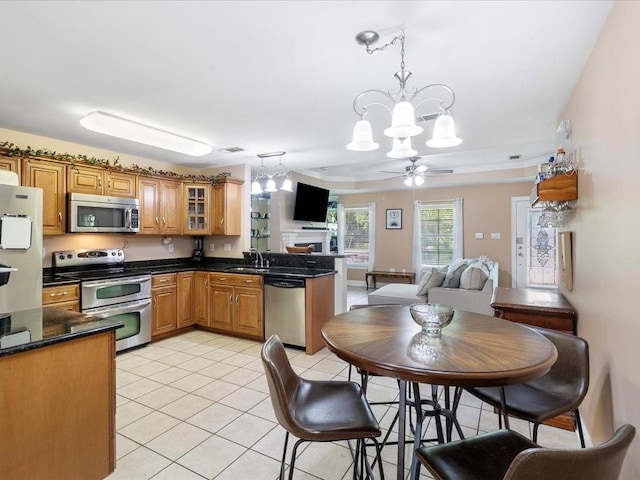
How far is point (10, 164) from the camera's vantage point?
10.6ft

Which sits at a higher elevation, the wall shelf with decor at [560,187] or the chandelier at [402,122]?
the chandelier at [402,122]

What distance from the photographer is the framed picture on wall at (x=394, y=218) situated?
8.02 metres

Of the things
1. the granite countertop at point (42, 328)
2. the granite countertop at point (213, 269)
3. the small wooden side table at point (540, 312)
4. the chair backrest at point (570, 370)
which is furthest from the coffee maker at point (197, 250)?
the chair backrest at point (570, 370)

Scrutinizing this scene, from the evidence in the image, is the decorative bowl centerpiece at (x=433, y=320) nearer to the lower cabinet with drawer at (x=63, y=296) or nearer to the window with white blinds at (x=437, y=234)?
the lower cabinet with drawer at (x=63, y=296)

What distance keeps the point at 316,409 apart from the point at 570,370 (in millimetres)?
1383

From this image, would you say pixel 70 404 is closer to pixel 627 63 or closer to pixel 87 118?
pixel 87 118

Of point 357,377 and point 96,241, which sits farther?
point 96,241

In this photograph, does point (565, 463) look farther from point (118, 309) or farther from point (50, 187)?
point (50, 187)

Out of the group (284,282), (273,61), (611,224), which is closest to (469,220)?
(284,282)

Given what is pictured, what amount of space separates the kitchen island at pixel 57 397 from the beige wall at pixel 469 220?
22.4 feet

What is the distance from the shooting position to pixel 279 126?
3453 mm

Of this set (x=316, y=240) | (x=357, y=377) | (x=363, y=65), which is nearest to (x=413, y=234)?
(x=316, y=240)

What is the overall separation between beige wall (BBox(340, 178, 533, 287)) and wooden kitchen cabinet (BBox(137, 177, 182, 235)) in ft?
15.9

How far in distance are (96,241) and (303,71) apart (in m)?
3.49
